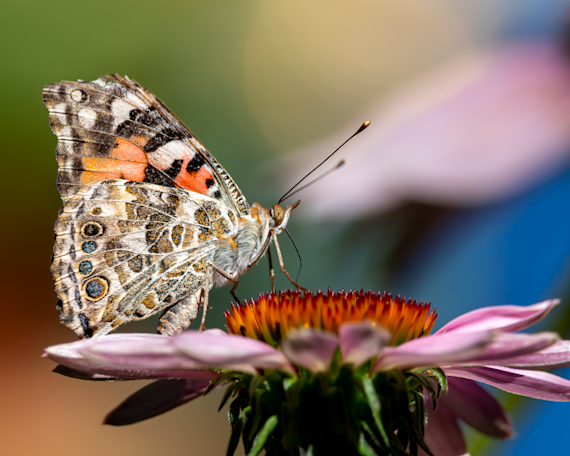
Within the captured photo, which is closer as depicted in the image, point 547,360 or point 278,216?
point 547,360

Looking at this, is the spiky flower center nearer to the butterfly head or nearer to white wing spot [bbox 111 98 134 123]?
the butterfly head

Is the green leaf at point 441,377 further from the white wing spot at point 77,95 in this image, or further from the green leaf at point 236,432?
the white wing spot at point 77,95

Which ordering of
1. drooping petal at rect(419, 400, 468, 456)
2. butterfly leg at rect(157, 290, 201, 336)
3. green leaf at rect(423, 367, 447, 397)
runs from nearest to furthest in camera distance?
green leaf at rect(423, 367, 447, 397) < drooping petal at rect(419, 400, 468, 456) < butterfly leg at rect(157, 290, 201, 336)

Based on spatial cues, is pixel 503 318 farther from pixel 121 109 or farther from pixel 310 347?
pixel 121 109

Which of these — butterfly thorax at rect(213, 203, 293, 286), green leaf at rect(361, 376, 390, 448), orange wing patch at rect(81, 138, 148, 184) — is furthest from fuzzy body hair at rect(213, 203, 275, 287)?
green leaf at rect(361, 376, 390, 448)

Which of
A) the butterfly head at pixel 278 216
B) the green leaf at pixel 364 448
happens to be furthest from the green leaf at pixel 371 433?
the butterfly head at pixel 278 216

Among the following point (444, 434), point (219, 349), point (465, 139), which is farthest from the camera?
point (465, 139)

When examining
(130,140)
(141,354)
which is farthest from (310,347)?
(130,140)
